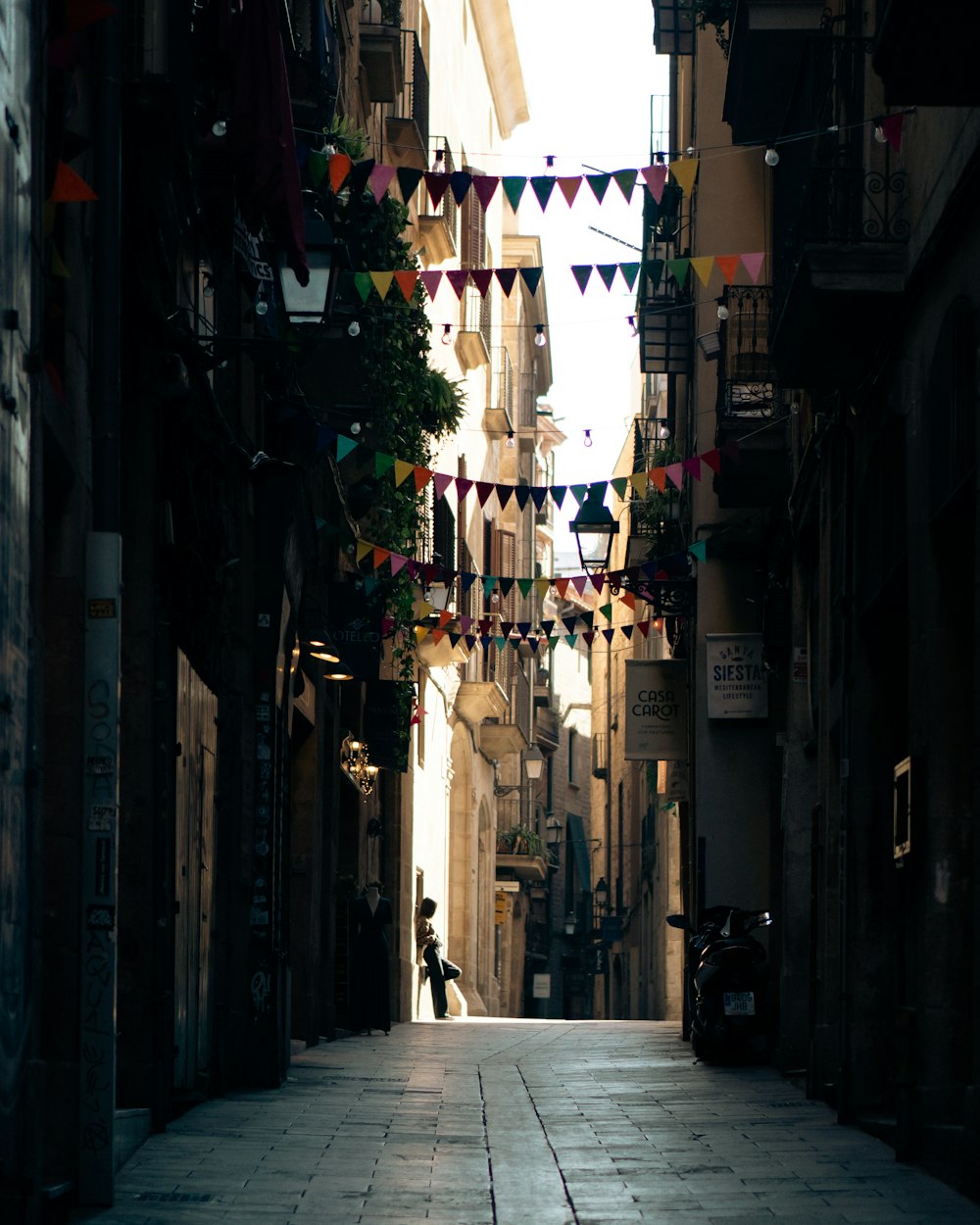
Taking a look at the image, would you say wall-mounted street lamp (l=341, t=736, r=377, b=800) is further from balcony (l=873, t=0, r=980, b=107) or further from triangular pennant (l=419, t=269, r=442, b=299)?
balcony (l=873, t=0, r=980, b=107)

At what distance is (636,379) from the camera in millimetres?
70062

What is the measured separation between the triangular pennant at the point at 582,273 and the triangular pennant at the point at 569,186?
97 cm

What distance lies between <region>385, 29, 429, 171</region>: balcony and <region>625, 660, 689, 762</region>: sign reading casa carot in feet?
21.6

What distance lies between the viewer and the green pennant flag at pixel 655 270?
52.8ft

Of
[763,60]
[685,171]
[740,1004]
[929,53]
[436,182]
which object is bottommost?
[740,1004]

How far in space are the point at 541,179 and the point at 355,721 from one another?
1113 cm

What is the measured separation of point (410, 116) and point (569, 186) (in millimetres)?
13119

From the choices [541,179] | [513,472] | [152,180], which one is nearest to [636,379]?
[513,472]

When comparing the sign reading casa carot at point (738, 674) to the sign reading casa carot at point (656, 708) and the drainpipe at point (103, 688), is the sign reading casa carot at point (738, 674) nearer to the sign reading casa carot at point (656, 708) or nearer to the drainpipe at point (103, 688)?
the sign reading casa carot at point (656, 708)

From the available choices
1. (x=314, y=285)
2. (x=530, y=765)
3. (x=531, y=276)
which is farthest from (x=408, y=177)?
(x=530, y=765)

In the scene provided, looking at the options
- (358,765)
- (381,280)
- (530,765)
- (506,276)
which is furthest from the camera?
(530,765)

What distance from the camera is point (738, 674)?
22859 millimetres

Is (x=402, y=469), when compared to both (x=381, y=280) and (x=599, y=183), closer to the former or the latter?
(x=381, y=280)

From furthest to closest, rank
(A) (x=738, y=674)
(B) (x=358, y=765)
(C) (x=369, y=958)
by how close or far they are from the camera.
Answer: (B) (x=358, y=765) < (C) (x=369, y=958) < (A) (x=738, y=674)
